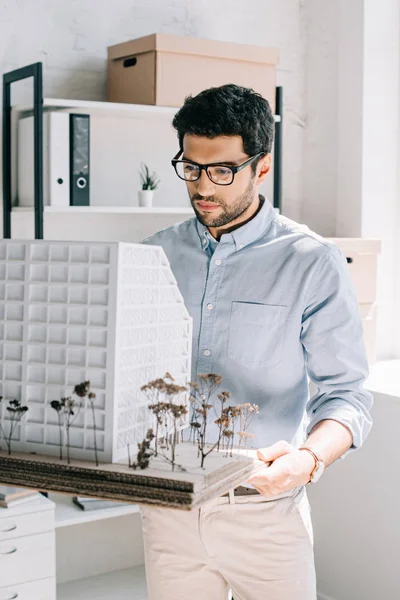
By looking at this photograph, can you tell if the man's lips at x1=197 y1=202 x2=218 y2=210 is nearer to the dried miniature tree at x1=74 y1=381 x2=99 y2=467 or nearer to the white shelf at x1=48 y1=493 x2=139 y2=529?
the dried miniature tree at x1=74 y1=381 x2=99 y2=467

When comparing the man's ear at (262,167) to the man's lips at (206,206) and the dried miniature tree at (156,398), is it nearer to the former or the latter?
the man's lips at (206,206)

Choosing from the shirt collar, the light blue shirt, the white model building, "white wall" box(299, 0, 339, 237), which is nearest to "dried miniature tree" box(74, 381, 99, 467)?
the white model building

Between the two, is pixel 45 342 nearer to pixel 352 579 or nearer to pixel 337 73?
pixel 352 579

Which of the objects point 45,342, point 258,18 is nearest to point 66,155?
point 258,18

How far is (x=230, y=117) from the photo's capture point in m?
1.57

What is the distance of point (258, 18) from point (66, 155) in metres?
1.10

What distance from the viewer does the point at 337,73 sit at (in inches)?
131

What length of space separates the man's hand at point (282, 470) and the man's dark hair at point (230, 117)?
0.54 metres

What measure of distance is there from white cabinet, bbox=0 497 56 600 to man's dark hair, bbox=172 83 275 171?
4.57 feet

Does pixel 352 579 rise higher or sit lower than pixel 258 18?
lower

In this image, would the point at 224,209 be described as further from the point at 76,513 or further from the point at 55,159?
the point at 76,513

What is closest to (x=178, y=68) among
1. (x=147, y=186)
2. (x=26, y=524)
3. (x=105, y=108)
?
(x=105, y=108)

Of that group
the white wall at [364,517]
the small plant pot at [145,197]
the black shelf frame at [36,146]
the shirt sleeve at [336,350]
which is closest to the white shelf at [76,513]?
the white wall at [364,517]

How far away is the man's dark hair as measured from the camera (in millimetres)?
1566
